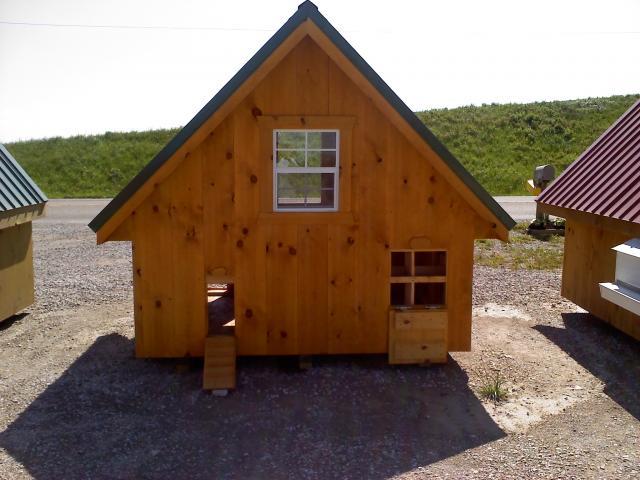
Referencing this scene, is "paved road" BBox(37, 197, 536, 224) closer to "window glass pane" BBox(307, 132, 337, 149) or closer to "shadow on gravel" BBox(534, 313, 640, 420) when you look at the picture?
"shadow on gravel" BBox(534, 313, 640, 420)

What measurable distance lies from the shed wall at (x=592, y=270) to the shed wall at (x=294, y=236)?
260 cm

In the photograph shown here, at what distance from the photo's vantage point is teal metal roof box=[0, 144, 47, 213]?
362 inches

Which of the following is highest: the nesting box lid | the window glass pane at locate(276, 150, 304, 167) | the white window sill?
the window glass pane at locate(276, 150, 304, 167)

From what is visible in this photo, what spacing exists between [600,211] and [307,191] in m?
4.41

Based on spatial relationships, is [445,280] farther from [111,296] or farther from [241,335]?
[111,296]

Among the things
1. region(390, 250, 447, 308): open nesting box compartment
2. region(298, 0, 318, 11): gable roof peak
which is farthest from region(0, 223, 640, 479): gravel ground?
region(298, 0, 318, 11): gable roof peak

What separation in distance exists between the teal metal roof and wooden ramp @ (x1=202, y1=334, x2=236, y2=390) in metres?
3.93

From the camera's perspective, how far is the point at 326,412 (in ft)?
22.2

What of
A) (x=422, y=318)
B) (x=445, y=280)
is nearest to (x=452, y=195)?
(x=445, y=280)

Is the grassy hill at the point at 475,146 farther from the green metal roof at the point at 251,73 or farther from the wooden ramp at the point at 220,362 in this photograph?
the wooden ramp at the point at 220,362

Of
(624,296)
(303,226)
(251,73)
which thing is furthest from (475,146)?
(624,296)

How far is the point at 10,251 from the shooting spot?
31.2ft

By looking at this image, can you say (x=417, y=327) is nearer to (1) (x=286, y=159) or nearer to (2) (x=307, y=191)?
(1) (x=286, y=159)

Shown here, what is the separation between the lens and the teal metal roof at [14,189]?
30.2 feet
